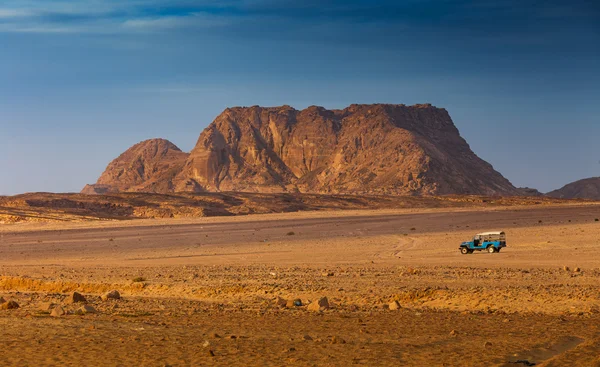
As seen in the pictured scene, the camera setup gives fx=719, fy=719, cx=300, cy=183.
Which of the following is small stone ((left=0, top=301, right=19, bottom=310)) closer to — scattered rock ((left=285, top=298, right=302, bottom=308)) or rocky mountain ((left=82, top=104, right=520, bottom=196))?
scattered rock ((left=285, top=298, right=302, bottom=308))

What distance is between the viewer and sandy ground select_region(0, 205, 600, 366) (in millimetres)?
9719

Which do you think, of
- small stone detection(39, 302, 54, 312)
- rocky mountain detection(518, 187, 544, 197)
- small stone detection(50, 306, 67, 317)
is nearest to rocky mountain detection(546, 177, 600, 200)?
rocky mountain detection(518, 187, 544, 197)

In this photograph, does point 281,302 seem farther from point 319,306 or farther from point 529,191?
point 529,191

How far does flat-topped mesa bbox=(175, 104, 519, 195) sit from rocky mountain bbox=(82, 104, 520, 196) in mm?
241

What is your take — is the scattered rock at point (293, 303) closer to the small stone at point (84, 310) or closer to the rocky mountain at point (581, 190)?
the small stone at point (84, 310)

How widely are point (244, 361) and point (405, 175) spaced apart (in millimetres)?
143548

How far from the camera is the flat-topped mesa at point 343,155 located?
156m

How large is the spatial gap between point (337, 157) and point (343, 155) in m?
1.85

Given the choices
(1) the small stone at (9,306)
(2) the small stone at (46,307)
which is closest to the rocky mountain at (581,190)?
(2) the small stone at (46,307)

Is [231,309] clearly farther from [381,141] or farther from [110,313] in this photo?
[381,141]

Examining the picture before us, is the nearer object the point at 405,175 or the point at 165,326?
the point at 165,326

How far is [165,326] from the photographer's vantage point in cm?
1227

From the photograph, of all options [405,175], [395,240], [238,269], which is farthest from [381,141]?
[238,269]

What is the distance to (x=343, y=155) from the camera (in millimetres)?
174750
